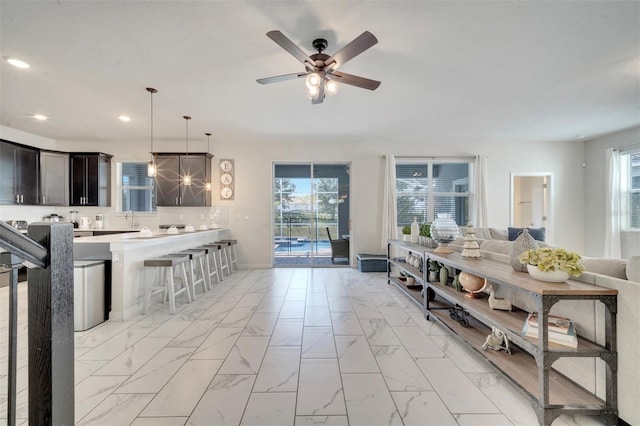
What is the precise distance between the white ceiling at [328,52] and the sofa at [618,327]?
2.02m

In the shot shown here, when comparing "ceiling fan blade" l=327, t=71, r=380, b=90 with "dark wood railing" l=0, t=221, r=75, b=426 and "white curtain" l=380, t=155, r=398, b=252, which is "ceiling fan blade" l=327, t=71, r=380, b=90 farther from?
"white curtain" l=380, t=155, r=398, b=252

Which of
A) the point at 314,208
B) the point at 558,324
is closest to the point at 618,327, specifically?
the point at 558,324

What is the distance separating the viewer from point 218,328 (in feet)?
9.25

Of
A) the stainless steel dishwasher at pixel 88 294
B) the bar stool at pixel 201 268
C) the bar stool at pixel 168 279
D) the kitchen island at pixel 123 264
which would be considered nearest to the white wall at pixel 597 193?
the bar stool at pixel 201 268

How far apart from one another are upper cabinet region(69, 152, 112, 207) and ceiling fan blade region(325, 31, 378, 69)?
5.67 metres

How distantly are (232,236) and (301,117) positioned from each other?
120 inches

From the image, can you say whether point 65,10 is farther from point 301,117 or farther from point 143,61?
point 301,117

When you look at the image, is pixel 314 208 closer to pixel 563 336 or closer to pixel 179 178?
pixel 179 178

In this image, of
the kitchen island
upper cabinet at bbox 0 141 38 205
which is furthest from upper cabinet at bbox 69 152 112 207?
the kitchen island

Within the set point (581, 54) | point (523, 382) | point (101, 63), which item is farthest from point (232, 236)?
point (581, 54)

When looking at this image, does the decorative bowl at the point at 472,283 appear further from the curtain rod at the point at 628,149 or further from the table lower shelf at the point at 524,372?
the curtain rod at the point at 628,149

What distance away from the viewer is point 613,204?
17.5 ft

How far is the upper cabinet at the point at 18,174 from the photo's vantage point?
4590mm

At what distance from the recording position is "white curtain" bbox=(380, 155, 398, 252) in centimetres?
584
